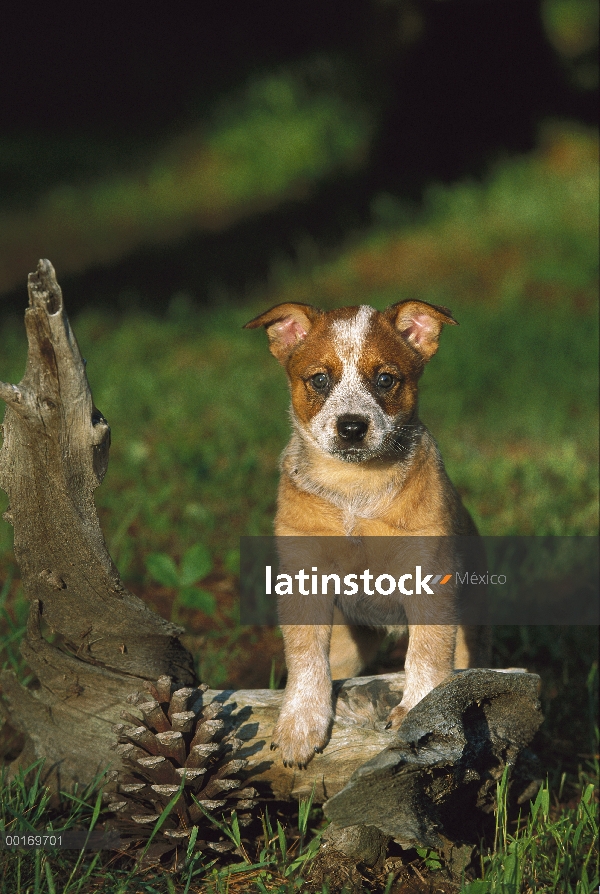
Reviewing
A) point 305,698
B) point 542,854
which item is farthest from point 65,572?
point 542,854

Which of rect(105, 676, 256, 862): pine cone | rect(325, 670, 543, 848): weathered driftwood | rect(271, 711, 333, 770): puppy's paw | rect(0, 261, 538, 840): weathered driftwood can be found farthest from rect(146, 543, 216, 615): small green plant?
rect(325, 670, 543, 848): weathered driftwood

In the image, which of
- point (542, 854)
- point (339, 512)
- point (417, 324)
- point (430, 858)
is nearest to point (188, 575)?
point (339, 512)

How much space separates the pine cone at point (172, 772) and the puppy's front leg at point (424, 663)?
61 cm

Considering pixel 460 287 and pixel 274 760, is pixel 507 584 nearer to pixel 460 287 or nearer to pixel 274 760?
pixel 274 760

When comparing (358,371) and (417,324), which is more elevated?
(417,324)

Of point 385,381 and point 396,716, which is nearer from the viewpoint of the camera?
point 396,716

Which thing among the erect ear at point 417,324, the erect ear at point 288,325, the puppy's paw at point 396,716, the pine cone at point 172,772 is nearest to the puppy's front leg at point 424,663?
the puppy's paw at point 396,716

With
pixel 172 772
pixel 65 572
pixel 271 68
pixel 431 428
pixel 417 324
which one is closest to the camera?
pixel 172 772

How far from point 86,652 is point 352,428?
1146 mm

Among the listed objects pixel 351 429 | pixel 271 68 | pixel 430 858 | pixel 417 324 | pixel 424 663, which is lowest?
pixel 430 858

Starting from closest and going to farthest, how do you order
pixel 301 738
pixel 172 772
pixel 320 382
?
1. pixel 172 772
2. pixel 301 738
3. pixel 320 382

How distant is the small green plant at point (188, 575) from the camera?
456 centimetres

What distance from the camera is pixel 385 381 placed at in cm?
355

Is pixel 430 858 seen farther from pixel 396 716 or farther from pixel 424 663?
pixel 424 663
